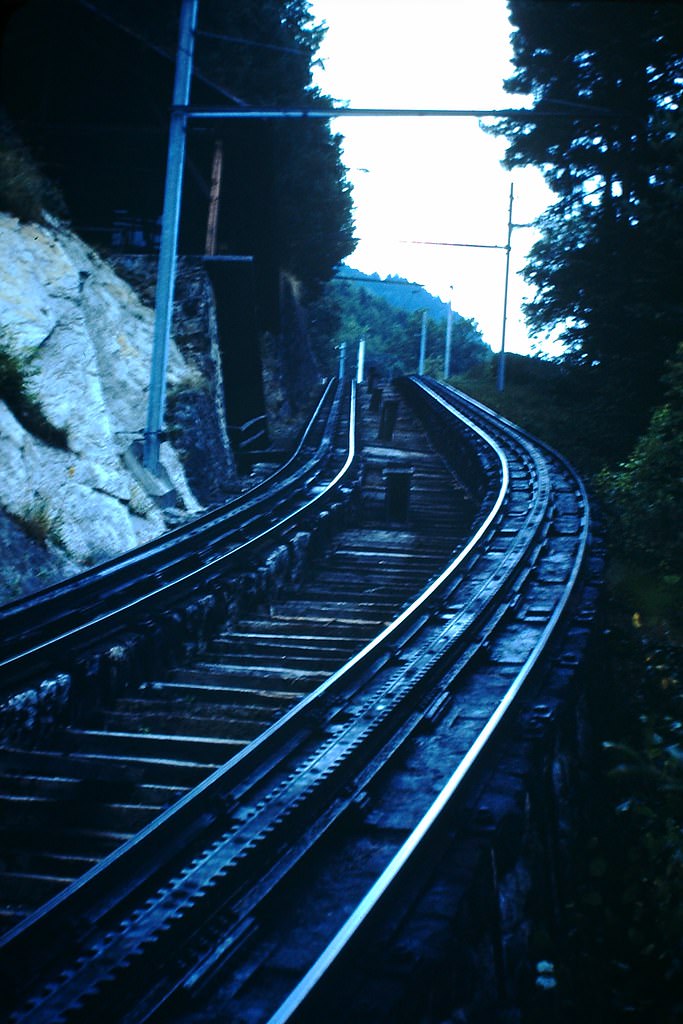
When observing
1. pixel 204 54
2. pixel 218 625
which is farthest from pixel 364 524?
pixel 204 54

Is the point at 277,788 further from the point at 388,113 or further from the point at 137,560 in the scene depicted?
the point at 388,113

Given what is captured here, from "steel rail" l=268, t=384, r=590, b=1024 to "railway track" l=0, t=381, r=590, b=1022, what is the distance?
12 millimetres

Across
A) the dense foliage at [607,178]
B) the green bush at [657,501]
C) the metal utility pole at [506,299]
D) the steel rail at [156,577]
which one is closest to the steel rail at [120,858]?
the steel rail at [156,577]

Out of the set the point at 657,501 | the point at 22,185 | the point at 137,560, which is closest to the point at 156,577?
the point at 137,560

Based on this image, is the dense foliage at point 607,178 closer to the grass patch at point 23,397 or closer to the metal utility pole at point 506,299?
the metal utility pole at point 506,299

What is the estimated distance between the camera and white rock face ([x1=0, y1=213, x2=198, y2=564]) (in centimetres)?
1010

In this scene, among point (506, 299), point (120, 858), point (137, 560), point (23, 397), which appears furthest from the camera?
point (506, 299)

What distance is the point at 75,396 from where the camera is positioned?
1216 cm

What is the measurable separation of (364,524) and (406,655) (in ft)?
21.4

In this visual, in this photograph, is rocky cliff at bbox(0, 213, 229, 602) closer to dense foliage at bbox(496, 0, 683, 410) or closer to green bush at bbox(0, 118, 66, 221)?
green bush at bbox(0, 118, 66, 221)

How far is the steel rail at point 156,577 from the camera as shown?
652 cm

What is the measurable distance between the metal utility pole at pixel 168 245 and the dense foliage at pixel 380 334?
3931cm

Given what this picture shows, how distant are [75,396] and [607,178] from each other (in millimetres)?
17361

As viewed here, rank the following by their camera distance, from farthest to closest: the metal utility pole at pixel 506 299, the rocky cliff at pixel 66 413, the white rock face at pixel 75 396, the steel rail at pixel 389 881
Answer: the metal utility pole at pixel 506 299, the white rock face at pixel 75 396, the rocky cliff at pixel 66 413, the steel rail at pixel 389 881
